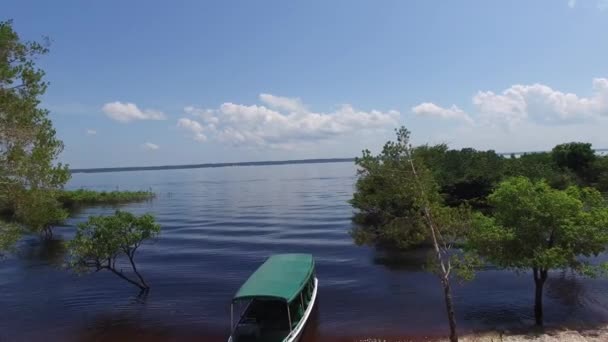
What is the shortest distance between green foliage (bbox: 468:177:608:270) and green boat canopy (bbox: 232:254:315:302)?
32.0ft

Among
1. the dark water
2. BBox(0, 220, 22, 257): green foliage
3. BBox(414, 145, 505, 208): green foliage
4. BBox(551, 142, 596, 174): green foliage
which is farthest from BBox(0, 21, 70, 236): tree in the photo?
BBox(551, 142, 596, 174): green foliage

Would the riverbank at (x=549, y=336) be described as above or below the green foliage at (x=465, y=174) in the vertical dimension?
below

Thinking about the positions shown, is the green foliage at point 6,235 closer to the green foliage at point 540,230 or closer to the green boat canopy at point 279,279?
the green boat canopy at point 279,279

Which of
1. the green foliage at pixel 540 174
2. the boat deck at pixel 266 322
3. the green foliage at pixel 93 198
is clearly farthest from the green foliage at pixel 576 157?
the green foliage at pixel 93 198

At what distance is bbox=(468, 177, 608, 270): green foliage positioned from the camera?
2206 centimetres

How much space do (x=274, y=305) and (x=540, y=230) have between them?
48.5 feet

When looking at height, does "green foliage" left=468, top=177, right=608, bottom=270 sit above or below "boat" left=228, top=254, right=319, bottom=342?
above

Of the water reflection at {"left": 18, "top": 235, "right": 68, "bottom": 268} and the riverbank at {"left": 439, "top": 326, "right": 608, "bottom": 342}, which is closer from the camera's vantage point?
the riverbank at {"left": 439, "top": 326, "right": 608, "bottom": 342}

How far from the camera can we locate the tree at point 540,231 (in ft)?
72.4

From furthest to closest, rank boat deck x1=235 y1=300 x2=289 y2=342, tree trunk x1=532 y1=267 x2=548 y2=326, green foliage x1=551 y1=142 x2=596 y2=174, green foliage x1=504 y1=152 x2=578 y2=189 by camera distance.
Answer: green foliage x1=551 y1=142 x2=596 y2=174 < green foliage x1=504 y1=152 x2=578 y2=189 < tree trunk x1=532 y1=267 x2=548 y2=326 < boat deck x1=235 y1=300 x2=289 y2=342

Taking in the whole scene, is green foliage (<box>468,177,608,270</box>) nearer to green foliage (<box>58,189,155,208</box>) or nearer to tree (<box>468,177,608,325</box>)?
tree (<box>468,177,608,325</box>)

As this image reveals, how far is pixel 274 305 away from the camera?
23750 mm

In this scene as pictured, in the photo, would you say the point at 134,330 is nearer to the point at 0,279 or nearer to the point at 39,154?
the point at 39,154

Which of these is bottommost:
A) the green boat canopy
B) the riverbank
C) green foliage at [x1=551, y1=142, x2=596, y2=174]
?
the riverbank
